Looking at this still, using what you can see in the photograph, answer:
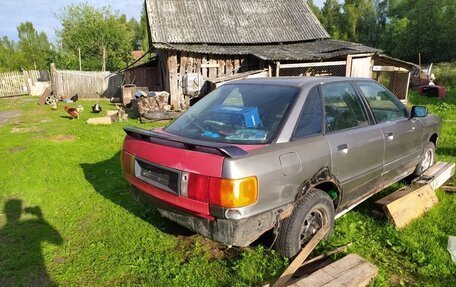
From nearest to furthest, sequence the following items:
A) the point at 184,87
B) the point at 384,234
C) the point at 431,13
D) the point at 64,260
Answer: the point at 64,260
the point at 384,234
the point at 184,87
the point at 431,13

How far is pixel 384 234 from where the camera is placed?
A: 134 inches

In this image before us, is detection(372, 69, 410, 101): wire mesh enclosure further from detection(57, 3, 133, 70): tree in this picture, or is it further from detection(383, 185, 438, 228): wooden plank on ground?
detection(57, 3, 133, 70): tree

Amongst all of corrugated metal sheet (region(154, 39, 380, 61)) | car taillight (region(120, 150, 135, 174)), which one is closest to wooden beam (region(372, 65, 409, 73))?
corrugated metal sheet (region(154, 39, 380, 61))

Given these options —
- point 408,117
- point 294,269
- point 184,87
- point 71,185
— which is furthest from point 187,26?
point 294,269

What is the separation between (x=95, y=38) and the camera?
3053cm

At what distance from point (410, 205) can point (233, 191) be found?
8.59ft

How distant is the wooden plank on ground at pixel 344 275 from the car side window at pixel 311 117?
3.62 feet

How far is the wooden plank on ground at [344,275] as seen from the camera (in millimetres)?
2373

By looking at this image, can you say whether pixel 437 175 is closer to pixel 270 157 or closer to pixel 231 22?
pixel 270 157

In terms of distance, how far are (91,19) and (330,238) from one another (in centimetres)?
3465

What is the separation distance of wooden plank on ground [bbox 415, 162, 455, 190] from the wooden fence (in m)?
18.4

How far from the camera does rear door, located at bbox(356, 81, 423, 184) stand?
361 centimetres

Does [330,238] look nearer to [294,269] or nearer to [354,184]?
[354,184]

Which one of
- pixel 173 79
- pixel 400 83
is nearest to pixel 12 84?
pixel 173 79
